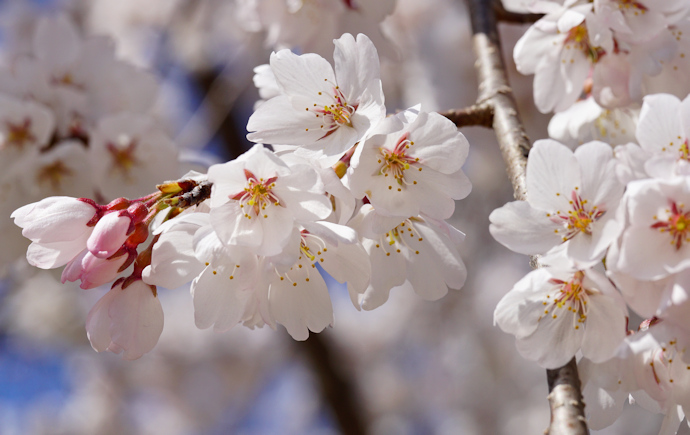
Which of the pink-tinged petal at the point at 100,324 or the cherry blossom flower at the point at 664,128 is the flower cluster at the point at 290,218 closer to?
Answer: the pink-tinged petal at the point at 100,324

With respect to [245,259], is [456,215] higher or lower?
lower

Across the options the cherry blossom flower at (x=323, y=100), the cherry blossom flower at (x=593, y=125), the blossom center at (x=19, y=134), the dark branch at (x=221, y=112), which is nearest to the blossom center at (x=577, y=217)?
the cherry blossom flower at (x=323, y=100)

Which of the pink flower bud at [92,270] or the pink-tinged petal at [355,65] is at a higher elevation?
the pink-tinged petal at [355,65]

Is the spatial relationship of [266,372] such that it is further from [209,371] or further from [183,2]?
[183,2]

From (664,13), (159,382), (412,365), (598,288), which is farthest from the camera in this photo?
(159,382)

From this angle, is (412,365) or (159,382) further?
(159,382)

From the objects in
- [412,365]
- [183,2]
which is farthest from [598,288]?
[412,365]

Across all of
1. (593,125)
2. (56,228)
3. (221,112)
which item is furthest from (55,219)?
(221,112)
